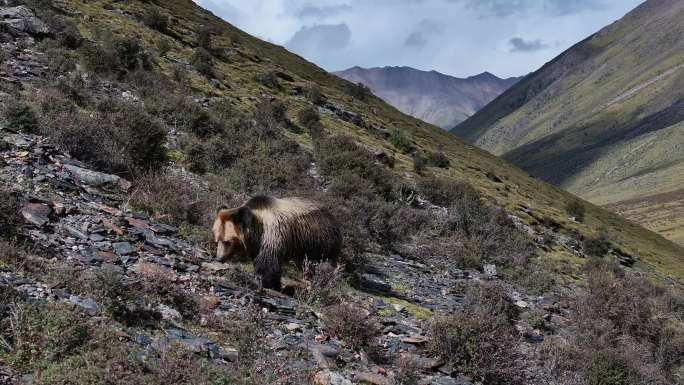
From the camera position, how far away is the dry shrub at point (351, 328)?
274 inches

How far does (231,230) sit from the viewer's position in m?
7.94

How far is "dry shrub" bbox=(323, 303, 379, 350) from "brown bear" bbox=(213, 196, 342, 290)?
138 centimetres

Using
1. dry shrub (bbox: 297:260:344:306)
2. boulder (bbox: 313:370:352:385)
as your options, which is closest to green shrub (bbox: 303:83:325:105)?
dry shrub (bbox: 297:260:344:306)

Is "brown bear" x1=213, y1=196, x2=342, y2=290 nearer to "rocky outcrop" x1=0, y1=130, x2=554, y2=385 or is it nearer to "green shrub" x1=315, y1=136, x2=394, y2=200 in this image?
"rocky outcrop" x1=0, y1=130, x2=554, y2=385

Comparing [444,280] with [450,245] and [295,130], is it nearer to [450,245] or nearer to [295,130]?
[450,245]

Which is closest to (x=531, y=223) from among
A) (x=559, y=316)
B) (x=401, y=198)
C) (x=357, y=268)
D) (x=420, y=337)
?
(x=401, y=198)

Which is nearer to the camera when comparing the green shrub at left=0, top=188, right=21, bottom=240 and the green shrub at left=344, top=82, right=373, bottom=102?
the green shrub at left=0, top=188, right=21, bottom=240

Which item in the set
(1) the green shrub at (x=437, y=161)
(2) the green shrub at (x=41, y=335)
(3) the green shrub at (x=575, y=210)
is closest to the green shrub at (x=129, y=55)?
(2) the green shrub at (x=41, y=335)

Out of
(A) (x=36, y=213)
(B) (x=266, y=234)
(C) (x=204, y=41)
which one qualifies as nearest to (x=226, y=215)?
(B) (x=266, y=234)

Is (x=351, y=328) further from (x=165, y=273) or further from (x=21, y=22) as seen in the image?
(x=21, y=22)

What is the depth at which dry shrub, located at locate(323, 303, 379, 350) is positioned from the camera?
22.8ft

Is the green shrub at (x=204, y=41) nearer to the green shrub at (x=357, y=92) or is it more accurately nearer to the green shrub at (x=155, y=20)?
the green shrub at (x=155, y=20)

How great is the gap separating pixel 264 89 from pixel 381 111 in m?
23.2

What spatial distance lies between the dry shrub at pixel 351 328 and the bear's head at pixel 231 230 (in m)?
1.95
